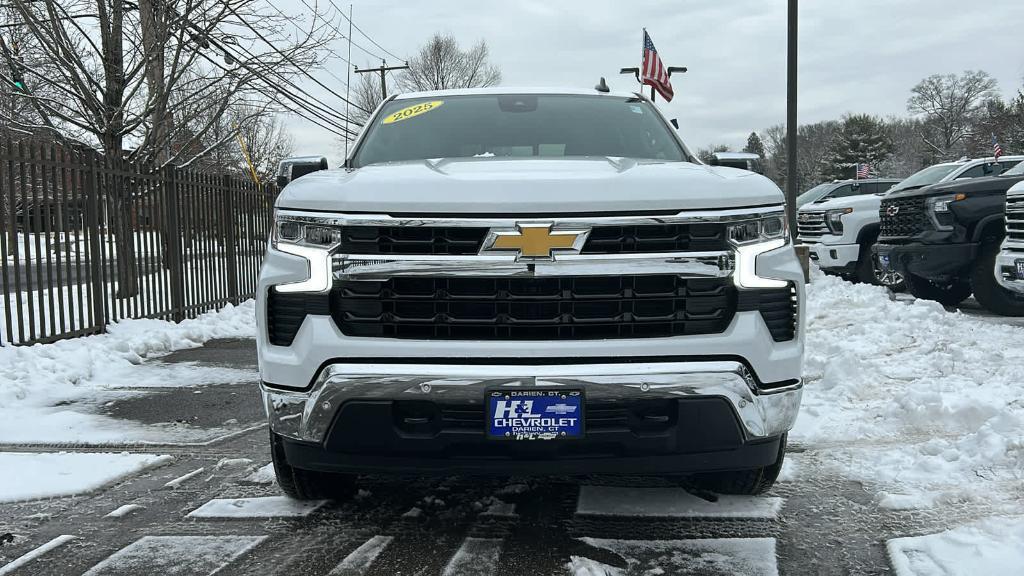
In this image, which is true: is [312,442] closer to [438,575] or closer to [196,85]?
[438,575]

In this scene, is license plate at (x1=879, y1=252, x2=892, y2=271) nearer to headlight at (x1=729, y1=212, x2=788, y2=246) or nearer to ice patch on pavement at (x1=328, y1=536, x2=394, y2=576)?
headlight at (x1=729, y1=212, x2=788, y2=246)

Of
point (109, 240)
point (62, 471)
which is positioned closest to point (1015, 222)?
point (62, 471)

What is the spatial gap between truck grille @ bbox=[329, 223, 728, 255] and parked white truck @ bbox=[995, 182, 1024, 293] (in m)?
6.36

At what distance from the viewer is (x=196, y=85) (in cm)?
1398

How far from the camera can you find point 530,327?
112 inches

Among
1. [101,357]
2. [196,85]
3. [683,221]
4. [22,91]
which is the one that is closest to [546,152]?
[683,221]

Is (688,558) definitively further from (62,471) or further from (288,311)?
(62,471)

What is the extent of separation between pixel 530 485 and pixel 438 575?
1037mm

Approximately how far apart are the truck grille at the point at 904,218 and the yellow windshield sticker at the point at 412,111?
7391 millimetres

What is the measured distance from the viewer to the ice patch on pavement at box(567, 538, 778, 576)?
287 centimetres

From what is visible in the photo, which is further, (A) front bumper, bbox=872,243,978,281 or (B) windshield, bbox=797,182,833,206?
(B) windshield, bbox=797,182,833,206

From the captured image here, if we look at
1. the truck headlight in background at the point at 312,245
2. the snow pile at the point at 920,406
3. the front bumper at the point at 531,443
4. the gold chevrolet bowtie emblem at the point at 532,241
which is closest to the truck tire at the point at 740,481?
the snow pile at the point at 920,406

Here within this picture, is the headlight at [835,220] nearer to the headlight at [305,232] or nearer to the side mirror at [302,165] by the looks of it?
the side mirror at [302,165]

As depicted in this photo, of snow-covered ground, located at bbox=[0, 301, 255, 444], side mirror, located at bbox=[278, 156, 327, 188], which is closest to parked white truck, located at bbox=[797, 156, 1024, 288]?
snow-covered ground, located at bbox=[0, 301, 255, 444]
